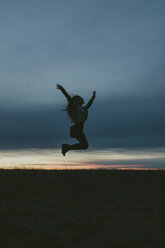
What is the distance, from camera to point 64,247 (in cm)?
416

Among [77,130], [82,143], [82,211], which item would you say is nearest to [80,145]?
[82,143]

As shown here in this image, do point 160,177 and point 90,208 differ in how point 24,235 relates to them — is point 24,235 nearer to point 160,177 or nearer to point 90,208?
point 90,208

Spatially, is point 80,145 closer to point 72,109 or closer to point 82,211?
point 72,109

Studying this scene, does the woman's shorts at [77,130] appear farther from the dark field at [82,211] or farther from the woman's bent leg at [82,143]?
the dark field at [82,211]

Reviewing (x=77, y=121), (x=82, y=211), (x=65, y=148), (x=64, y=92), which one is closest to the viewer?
(x=82, y=211)

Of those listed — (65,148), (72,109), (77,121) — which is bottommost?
(65,148)

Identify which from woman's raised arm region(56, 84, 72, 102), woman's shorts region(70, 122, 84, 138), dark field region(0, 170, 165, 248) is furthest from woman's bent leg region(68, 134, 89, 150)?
dark field region(0, 170, 165, 248)

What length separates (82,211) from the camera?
18.3 feet

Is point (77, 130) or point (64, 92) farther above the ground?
point (64, 92)

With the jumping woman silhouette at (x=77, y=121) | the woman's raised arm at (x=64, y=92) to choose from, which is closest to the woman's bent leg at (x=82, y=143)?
the jumping woman silhouette at (x=77, y=121)

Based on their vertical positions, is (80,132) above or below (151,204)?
above

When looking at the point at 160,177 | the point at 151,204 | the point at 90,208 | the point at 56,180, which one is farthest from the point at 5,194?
the point at 160,177

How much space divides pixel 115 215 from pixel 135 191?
1.96 metres

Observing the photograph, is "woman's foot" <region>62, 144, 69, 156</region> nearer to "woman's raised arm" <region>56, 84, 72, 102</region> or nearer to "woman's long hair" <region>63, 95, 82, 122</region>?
"woman's long hair" <region>63, 95, 82, 122</region>
